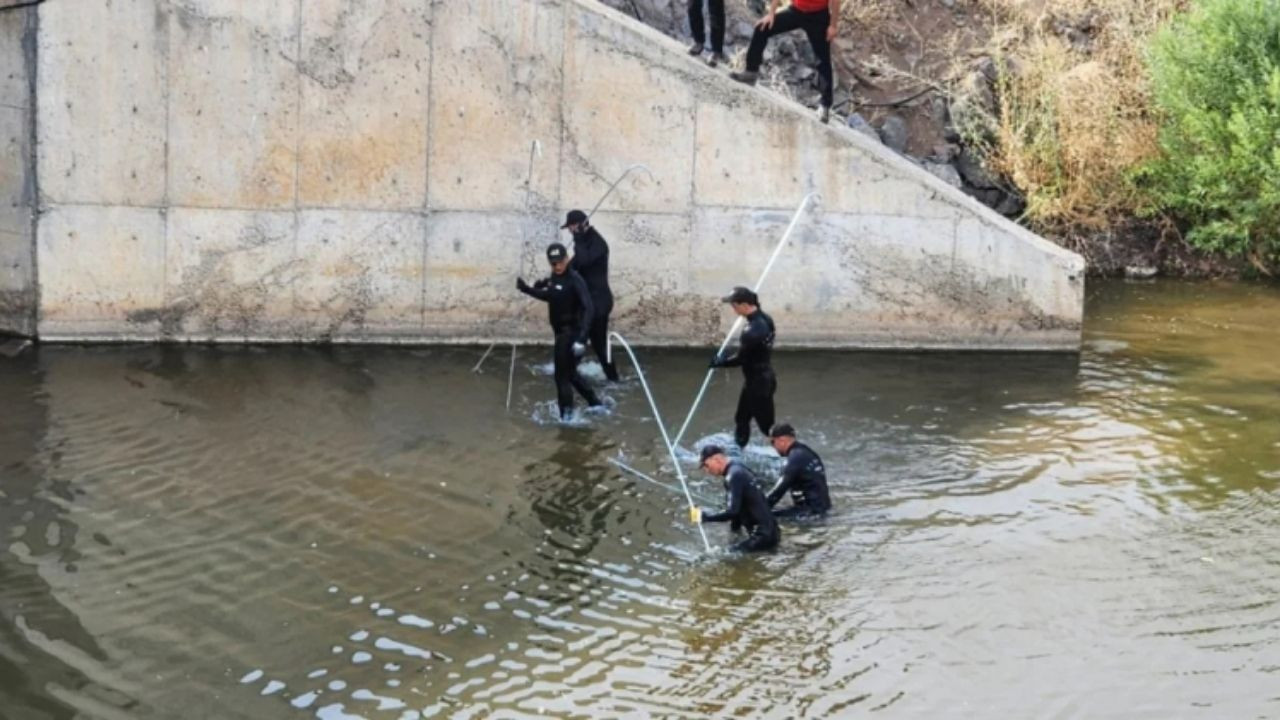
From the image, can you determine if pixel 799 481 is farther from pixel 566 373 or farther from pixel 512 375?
pixel 512 375

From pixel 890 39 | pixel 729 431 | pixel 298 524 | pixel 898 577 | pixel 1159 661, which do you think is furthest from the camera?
pixel 890 39

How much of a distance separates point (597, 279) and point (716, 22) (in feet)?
11.2

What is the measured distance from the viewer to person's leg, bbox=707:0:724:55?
Result: 17.8m

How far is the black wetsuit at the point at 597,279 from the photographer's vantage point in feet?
55.9

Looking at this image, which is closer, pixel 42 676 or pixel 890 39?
pixel 42 676

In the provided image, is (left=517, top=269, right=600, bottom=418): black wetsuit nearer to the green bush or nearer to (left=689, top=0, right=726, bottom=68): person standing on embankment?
(left=689, top=0, right=726, bottom=68): person standing on embankment

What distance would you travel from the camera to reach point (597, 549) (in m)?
12.4

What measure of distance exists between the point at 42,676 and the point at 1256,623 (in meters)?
8.42

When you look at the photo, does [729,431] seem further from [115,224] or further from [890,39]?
[890,39]

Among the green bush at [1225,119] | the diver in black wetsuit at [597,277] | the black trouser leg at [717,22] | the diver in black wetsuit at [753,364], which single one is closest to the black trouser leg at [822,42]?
the black trouser leg at [717,22]

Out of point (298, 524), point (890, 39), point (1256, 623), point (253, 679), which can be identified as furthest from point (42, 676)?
point (890, 39)

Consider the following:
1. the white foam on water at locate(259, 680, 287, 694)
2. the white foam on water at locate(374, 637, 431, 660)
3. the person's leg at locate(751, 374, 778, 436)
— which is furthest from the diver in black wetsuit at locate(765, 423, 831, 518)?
the white foam on water at locate(259, 680, 287, 694)

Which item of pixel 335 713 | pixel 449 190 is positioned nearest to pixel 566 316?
pixel 449 190

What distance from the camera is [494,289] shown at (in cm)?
1855
